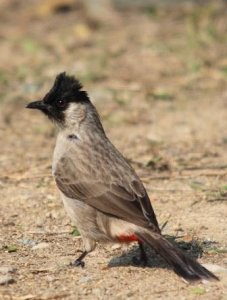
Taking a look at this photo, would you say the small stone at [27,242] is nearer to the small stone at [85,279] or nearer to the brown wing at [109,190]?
the brown wing at [109,190]

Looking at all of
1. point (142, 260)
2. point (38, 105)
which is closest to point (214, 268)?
point (142, 260)

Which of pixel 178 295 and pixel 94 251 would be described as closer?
pixel 178 295

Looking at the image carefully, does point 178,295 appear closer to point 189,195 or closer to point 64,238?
point 64,238

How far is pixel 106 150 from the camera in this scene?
592 cm

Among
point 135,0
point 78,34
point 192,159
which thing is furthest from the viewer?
point 135,0

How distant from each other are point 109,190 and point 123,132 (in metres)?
3.28

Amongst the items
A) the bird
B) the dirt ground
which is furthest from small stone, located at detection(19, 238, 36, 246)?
the bird

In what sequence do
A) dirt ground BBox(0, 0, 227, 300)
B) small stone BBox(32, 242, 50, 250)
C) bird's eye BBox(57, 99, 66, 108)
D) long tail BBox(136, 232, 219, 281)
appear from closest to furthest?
long tail BBox(136, 232, 219, 281) < dirt ground BBox(0, 0, 227, 300) < small stone BBox(32, 242, 50, 250) < bird's eye BBox(57, 99, 66, 108)

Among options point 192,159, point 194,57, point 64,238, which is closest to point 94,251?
point 64,238

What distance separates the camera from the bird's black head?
605 centimetres

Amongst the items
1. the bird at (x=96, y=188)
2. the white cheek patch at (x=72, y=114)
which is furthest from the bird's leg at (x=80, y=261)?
the white cheek patch at (x=72, y=114)

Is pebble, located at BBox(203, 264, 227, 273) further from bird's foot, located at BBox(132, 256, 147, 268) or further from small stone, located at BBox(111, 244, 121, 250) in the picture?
small stone, located at BBox(111, 244, 121, 250)

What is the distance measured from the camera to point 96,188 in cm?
564

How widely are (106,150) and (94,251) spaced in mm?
687
